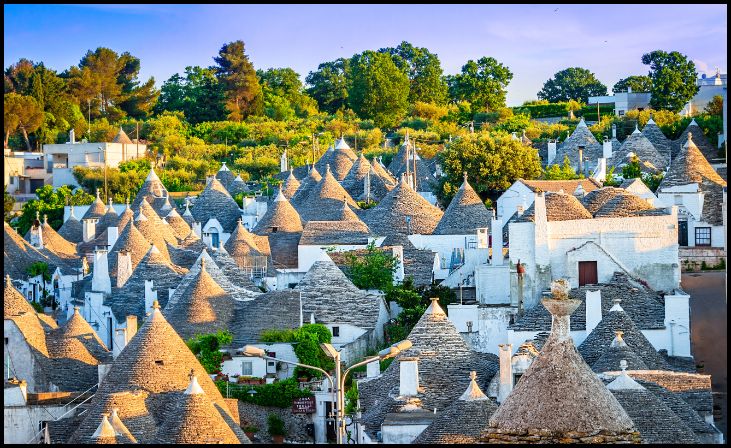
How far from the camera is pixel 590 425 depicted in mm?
25391

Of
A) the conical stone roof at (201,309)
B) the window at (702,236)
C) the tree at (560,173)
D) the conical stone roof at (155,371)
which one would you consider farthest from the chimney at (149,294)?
the tree at (560,173)

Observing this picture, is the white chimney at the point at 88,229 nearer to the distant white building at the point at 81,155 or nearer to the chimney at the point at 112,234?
the chimney at the point at 112,234

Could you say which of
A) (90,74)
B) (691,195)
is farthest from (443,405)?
(90,74)

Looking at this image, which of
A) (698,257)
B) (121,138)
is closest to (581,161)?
(698,257)

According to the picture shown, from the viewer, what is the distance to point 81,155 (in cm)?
9344

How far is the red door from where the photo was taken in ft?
148

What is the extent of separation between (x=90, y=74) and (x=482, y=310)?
7089cm

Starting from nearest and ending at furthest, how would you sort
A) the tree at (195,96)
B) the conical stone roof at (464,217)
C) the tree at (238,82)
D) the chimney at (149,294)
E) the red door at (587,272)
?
the red door at (587,272) < the chimney at (149,294) < the conical stone roof at (464,217) < the tree at (238,82) < the tree at (195,96)

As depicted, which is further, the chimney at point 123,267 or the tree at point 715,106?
the tree at point 715,106

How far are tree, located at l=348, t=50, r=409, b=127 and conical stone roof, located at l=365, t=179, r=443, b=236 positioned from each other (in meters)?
42.4

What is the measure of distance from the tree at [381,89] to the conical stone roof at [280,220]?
41940 millimetres

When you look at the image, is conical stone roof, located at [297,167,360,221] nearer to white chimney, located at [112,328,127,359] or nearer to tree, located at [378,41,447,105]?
white chimney, located at [112,328,127,359]

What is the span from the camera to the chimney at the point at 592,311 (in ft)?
130

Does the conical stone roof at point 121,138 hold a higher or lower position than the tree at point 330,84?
lower
